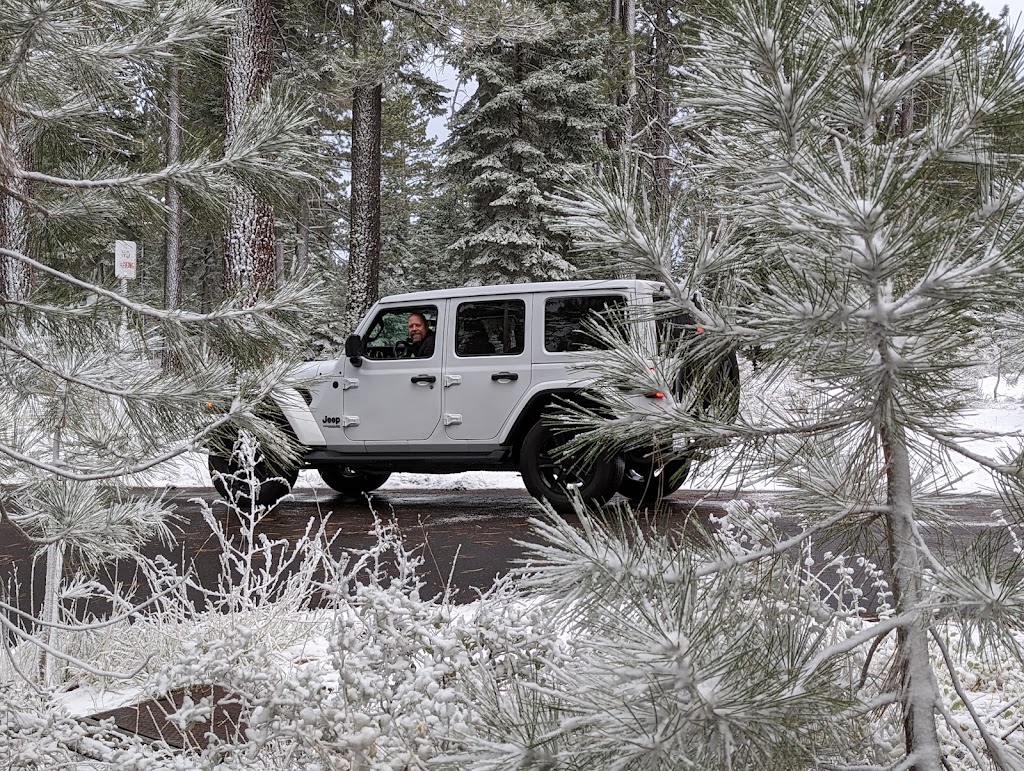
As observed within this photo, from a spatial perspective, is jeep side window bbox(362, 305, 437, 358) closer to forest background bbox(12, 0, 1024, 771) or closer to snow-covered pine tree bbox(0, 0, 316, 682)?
forest background bbox(12, 0, 1024, 771)

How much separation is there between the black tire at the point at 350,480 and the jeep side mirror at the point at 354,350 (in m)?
1.98

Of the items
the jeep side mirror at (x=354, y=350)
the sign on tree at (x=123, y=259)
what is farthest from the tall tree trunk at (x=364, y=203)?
the sign on tree at (x=123, y=259)

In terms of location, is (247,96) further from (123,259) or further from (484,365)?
(123,259)

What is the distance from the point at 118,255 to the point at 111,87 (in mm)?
574

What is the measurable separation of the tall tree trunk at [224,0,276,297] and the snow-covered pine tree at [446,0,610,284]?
931 cm

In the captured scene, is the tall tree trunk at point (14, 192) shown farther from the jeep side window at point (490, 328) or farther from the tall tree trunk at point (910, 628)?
the jeep side window at point (490, 328)

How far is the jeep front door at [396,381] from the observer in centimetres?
810

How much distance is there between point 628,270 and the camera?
1548 mm

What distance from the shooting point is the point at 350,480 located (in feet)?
32.8

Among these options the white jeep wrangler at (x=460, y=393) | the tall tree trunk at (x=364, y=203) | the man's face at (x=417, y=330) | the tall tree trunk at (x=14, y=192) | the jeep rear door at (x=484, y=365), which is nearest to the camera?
the tall tree trunk at (x=14, y=192)

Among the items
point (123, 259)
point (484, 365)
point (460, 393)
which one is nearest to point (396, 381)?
point (460, 393)

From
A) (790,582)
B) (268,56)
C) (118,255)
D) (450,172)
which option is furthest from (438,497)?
(450,172)

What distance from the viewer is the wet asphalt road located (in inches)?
212

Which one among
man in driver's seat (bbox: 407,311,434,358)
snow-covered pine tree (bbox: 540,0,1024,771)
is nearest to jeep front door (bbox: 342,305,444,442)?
man in driver's seat (bbox: 407,311,434,358)
